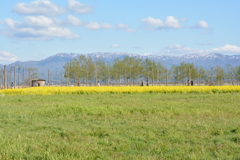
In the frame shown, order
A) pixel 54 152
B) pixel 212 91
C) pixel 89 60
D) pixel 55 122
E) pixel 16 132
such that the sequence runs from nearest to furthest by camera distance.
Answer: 1. pixel 54 152
2. pixel 16 132
3. pixel 55 122
4. pixel 212 91
5. pixel 89 60

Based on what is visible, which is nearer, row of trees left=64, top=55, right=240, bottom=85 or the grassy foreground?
the grassy foreground

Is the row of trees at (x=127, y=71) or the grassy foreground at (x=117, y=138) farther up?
the row of trees at (x=127, y=71)

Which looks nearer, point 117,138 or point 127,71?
point 117,138

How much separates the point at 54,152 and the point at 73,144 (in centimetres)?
85

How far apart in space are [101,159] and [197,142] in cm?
291

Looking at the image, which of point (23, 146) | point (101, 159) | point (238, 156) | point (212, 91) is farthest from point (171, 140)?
point (212, 91)

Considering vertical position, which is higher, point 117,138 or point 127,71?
point 127,71

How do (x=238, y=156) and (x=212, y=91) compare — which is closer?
(x=238, y=156)

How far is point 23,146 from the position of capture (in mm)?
7621

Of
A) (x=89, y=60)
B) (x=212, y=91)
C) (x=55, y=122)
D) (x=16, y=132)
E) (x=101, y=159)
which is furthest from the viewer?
(x=89, y=60)

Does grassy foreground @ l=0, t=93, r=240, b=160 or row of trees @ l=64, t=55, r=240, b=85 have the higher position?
row of trees @ l=64, t=55, r=240, b=85

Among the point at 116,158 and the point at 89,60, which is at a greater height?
the point at 89,60

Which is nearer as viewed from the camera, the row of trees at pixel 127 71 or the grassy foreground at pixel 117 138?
the grassy foreground at pixel 117 138

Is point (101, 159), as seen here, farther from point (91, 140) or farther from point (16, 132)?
point (16, 132)
